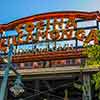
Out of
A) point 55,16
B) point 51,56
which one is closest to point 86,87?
point 51,56

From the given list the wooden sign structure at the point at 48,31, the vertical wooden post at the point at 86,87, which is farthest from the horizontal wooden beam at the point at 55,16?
the vertical wooden post at the point at 86,87

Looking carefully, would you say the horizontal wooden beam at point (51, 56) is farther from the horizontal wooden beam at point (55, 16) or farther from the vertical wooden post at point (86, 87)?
the vertical wooden post at point (86, 87)

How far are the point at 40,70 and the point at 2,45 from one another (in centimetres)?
1066

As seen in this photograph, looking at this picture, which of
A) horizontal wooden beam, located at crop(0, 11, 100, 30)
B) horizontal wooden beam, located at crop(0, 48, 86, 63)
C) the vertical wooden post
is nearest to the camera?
the vertical wooden post

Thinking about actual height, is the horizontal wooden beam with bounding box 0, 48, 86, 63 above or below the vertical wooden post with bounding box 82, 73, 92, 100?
above

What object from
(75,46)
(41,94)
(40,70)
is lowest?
(41,94)

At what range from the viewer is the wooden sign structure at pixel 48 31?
112 ft

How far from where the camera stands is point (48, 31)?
125ft

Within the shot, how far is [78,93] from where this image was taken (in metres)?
32.9

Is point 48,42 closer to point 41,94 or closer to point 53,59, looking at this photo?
point 53,59

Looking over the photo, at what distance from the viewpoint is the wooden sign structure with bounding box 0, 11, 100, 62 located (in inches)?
1344

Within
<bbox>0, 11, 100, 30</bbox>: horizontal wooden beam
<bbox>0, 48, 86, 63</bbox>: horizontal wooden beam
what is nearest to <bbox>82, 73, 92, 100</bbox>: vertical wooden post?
<bbox>0, 48, 86, 63</bbox>: horizontal wooden beam

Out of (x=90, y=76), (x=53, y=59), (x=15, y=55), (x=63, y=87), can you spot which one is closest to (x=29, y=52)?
(x=15, y=55)

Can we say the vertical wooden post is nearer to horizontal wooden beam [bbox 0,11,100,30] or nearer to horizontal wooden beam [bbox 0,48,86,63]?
horizontal wooden beam [bbox 0,48,86,63]
